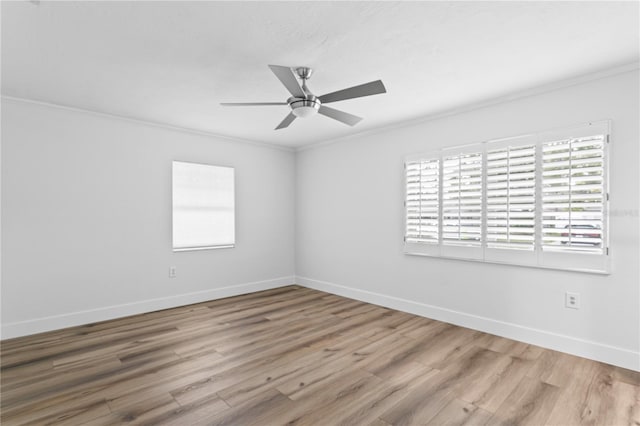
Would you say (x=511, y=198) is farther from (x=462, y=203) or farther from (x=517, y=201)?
(x=462, y=203)

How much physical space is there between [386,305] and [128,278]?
340 centimetres

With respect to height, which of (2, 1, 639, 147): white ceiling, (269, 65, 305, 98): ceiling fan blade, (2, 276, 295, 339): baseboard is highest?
(2, 1, 639, 147): white ceiling

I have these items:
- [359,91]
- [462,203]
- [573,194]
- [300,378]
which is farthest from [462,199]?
[300,378]

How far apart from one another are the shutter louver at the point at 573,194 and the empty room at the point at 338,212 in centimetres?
2

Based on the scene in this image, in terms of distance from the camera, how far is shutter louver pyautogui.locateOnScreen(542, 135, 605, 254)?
2.77 metres

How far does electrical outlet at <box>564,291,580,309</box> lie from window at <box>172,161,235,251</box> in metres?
4.24

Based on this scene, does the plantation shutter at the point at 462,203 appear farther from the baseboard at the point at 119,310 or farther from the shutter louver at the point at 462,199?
the baseboard at the point at 119,310

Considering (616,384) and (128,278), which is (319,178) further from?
(616,384)

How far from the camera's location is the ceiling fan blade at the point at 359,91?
229cm

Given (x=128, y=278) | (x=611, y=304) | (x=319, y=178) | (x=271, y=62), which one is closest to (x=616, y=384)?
(x=611, y=304)

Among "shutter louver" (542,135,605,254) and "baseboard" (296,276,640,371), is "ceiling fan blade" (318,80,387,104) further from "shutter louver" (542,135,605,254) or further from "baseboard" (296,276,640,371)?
"baseboard" (296,276,640,371)

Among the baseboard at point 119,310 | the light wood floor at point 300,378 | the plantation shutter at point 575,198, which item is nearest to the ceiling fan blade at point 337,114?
the plantation shutter at point 575,198

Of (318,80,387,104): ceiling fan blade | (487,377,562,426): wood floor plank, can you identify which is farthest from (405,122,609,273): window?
(318,80,387,104): ceiling fan blade

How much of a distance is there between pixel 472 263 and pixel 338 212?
2169 millimetres
